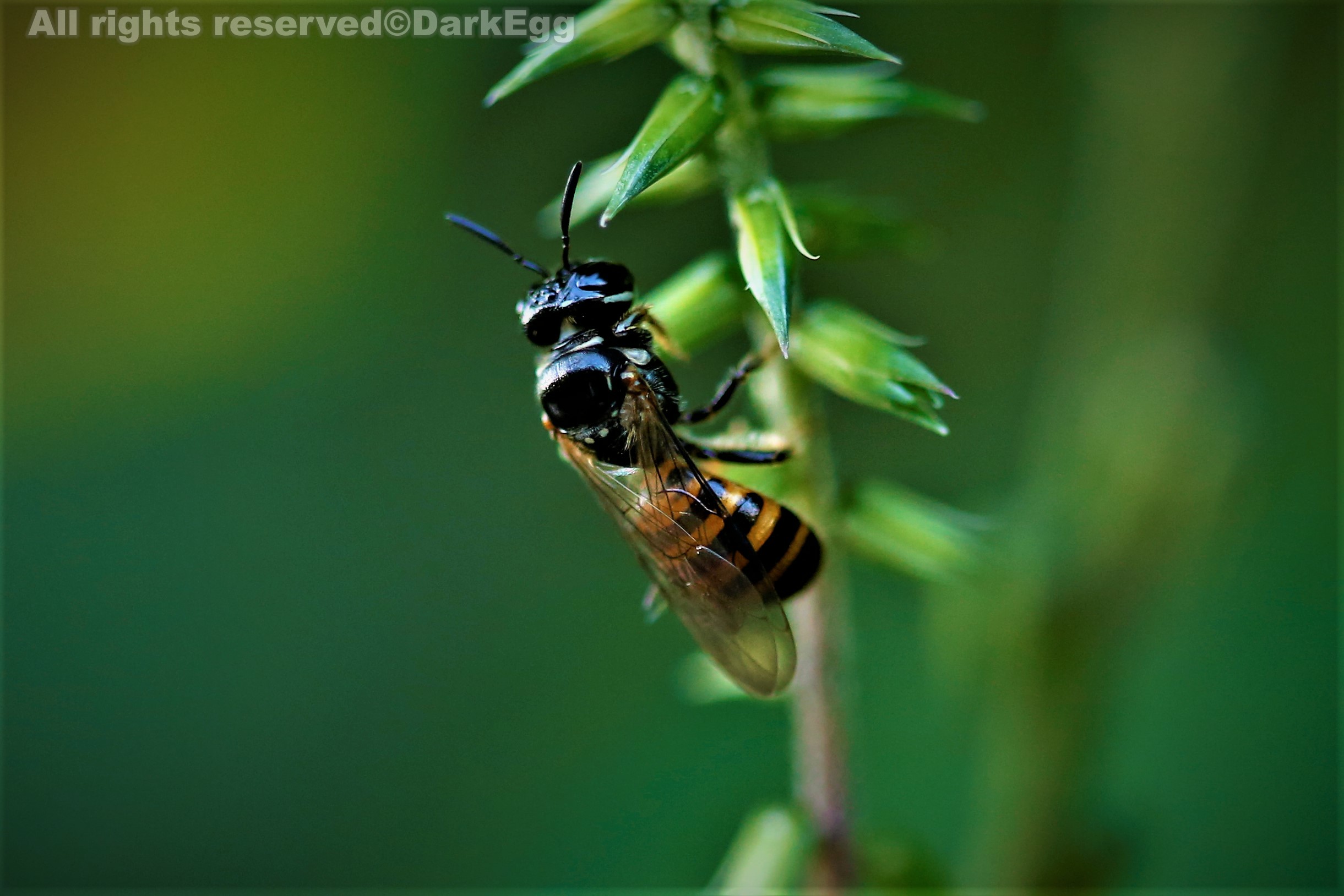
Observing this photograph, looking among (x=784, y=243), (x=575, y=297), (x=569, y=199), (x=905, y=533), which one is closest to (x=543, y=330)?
(x=575, y=297)

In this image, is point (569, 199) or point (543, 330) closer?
point (569, 199)

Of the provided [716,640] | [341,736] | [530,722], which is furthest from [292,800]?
[716,640]

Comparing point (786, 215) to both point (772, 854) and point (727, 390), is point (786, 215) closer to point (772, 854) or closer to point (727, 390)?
point (727, 390)

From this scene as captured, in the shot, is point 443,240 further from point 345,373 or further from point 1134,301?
point 1134,301

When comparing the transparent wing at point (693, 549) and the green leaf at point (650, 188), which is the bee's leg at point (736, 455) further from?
the green leaf at point (650, 188)

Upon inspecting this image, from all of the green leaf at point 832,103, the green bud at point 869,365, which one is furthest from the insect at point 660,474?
the green leaf at point 832,103
